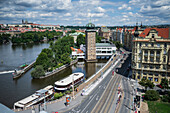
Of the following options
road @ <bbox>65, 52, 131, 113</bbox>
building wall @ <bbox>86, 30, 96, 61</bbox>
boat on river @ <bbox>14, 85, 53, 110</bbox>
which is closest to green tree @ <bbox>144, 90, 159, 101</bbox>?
road @ <bbox>65, 52, 131, 113</bbox>

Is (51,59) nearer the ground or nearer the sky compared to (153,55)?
nearer the ground

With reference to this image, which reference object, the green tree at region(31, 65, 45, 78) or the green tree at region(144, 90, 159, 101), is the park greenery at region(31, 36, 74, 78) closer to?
the green tree at region(31, 65, 45, 78)

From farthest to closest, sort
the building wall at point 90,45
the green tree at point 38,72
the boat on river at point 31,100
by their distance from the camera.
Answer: the building wall at point 90,45, the green tree at point 38,72, the boat on river at point 31,100

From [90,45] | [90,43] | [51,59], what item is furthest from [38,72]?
[90,43]

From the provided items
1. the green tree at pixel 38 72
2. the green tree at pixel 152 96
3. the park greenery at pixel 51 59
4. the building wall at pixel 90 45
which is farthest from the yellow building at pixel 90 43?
the green tree at pixel 152 96

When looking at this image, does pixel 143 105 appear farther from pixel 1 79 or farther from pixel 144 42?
pixel 1 79

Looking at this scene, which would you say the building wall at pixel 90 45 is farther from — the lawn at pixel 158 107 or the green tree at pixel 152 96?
the lawn at pixel 158 107

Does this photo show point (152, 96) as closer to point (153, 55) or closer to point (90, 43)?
point (153, 55)
